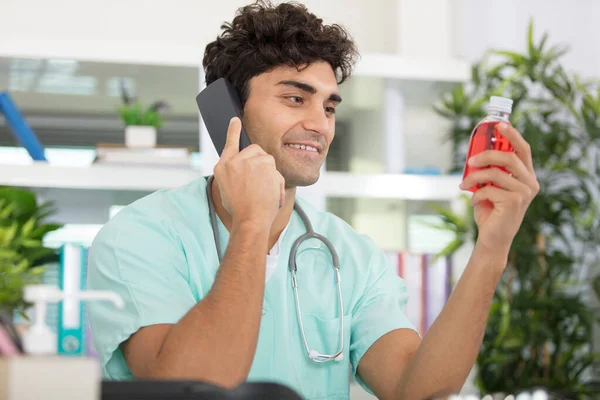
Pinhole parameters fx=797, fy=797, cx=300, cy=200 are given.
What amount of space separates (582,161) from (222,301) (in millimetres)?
2486

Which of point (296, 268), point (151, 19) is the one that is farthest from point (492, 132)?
point (151, 19)

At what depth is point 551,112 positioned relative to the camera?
10.0 ft

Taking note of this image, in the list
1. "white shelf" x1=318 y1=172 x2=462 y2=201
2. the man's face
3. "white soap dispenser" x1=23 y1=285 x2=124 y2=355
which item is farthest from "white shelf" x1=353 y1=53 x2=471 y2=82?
"white soap dispenser" x1=23 y1=285 x2=124 y2=355

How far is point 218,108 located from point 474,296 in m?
0.66

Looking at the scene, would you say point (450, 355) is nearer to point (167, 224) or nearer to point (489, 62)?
point (167, 224)

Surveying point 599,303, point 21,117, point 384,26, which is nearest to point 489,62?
point 384,26

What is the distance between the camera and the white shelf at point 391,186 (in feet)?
8.92

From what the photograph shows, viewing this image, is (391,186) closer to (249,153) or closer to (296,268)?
(296,268)

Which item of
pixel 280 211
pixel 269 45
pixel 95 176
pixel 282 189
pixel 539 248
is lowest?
pixel 539 248

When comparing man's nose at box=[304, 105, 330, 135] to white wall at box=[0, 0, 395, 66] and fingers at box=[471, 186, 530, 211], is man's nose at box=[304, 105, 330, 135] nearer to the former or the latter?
fingers at box=[471, 186, 530, 211]

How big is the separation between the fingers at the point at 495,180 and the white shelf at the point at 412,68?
1.59 m

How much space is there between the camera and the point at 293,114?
170 cm

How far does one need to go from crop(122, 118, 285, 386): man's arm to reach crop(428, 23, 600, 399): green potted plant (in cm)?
152

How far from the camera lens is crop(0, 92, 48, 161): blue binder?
250cm
